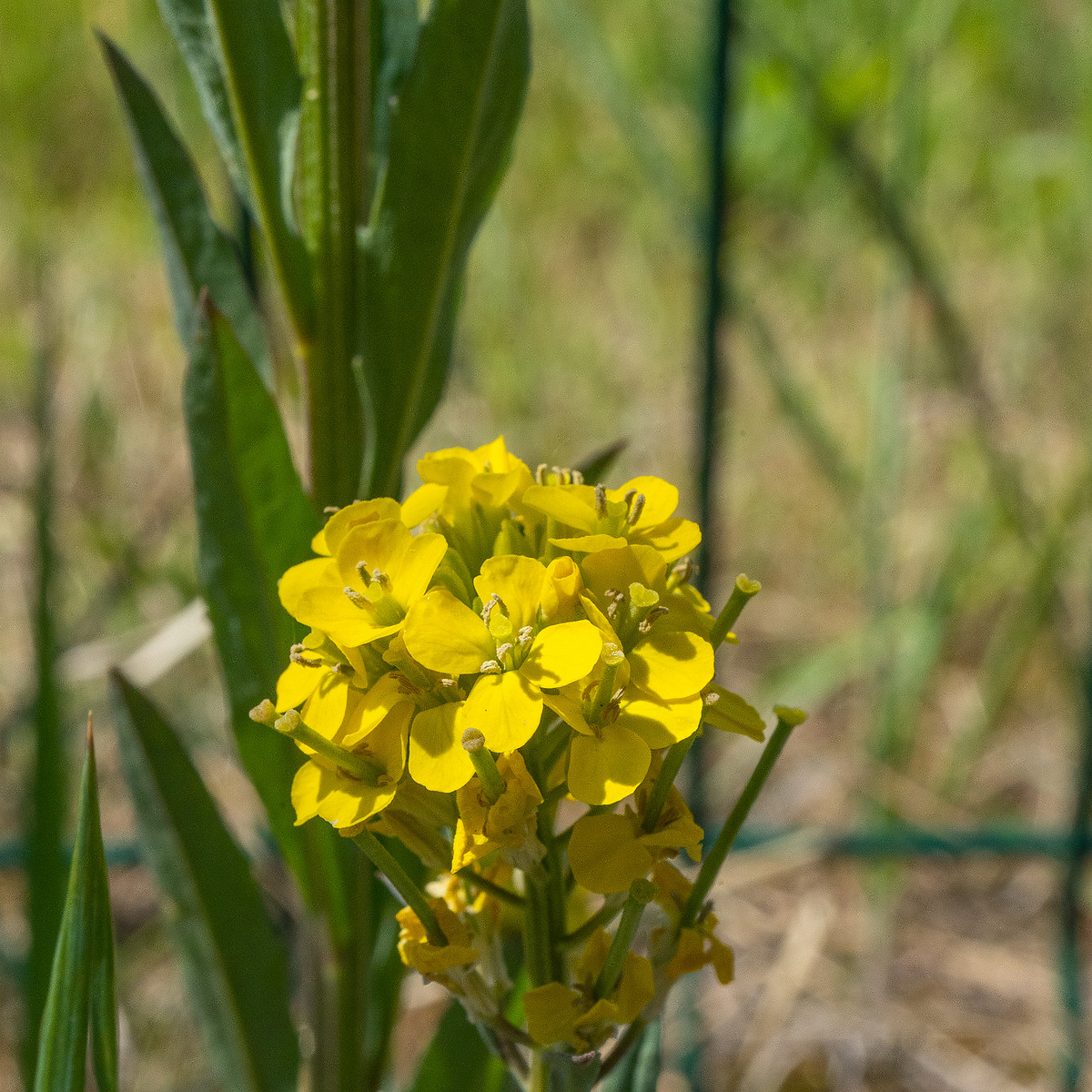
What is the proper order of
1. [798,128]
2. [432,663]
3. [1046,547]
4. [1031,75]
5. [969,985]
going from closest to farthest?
[432,663] → [1046,547] → [969,985] → [798,128] → [1031,75]

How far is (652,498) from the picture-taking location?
1.08 feet

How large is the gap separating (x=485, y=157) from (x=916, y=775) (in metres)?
1.07

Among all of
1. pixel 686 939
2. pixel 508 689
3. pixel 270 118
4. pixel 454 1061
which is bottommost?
pixel 454 1061

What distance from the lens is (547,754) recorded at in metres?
0.31

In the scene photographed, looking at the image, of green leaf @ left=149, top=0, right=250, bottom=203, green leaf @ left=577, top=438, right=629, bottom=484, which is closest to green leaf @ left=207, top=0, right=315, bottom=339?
green leaf @ left=149, top=0, right=250, bottom=203

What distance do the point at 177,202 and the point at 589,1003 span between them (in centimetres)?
33

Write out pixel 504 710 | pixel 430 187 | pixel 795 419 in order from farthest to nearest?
1. pixel 795 419
2. pixel 430 187
3. pixel 504 710

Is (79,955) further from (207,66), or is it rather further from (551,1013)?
(207,66)

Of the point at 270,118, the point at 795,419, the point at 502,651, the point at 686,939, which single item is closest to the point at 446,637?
the point at 502,651

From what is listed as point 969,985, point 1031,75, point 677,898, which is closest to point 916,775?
point 969,985

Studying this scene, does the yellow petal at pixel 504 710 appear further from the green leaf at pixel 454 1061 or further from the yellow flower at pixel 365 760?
the green leaf at pixel 454 1061

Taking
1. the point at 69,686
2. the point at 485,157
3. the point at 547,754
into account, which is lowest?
the point at 69,686

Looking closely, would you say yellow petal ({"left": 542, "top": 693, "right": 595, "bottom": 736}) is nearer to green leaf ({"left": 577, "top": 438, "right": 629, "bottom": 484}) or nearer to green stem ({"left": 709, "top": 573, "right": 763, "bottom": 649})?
green stem ({"left": 709, "top": 573, "right": 763, "bottom": 649})

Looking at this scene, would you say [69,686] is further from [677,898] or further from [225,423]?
[677,898]
